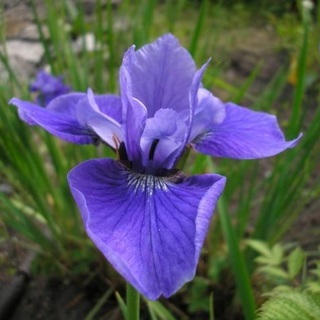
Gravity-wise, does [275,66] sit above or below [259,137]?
below

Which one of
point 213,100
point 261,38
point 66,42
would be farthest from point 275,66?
point 213,100

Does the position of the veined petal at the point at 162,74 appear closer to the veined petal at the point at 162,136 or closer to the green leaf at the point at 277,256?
the veined petal at the point at 162,136

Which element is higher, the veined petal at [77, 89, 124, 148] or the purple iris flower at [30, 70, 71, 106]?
the veined petal at [77, 89, 124, 148]

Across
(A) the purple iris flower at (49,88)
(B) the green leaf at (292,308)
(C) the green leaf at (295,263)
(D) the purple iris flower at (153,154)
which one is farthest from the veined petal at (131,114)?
(A) the purple iris flower at (49,88)

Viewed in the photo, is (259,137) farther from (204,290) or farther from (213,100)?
(204,290)

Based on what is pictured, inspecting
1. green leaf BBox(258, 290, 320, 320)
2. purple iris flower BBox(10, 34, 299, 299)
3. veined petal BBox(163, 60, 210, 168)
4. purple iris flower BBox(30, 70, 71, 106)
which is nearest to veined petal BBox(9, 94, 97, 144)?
purple iris flower BBox(10, 34, 299, 299)

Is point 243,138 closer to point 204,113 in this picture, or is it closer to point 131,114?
point 204,113

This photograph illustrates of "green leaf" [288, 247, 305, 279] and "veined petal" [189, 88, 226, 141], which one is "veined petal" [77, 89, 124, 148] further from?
"green leaf" [288, 247, 305, 279]

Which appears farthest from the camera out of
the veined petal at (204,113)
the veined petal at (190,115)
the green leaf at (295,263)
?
the green leaf at (295,263)
